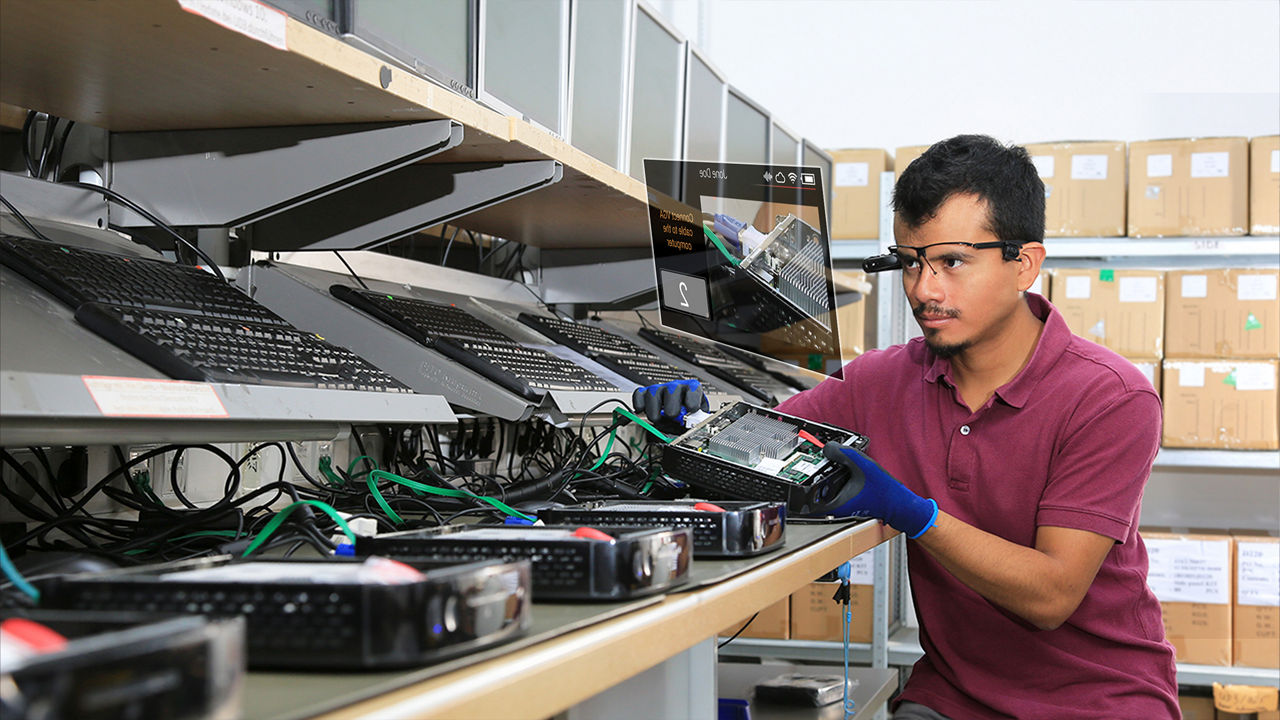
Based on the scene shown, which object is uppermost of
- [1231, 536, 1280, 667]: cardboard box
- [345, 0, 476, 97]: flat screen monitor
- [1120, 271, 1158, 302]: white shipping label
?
[345, 0, 476, 97]: flat screen monitor

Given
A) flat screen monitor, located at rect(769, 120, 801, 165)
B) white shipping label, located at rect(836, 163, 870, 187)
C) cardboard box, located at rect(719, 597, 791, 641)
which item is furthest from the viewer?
white shipping label, located at rect(836, 163, 870, 187)

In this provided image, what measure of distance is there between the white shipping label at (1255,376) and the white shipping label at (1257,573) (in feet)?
1.28

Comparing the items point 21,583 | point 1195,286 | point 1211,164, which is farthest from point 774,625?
point 21,583

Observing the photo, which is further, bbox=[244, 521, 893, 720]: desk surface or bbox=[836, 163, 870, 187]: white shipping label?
bbox=[836, 163, 870, 187]: white shipping label

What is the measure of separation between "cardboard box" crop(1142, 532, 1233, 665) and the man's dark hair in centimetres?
164

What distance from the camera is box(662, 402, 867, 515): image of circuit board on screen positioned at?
1240mm

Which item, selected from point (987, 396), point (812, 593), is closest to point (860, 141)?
point (812, 593)

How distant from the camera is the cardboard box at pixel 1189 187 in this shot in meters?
2.84

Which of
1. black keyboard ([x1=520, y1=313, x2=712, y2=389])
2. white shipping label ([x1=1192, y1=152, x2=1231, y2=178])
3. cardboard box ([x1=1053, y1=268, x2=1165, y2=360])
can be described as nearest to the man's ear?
black keyboard ([x1=520, y1=313, x2=712, y2=389])

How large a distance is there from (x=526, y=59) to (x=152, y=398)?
2.79ft

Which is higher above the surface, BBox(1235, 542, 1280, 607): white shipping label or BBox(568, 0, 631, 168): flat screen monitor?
BBox(568, 0, 631, 168): flat screen monitor

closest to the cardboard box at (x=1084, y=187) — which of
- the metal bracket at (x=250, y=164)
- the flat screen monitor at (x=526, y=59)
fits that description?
the flat screen monitor at (x=526, y=59)

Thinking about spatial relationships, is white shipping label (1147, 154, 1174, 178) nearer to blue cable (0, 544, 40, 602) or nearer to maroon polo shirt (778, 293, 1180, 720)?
maroon polo shirt (778, 293, 1180, 720)

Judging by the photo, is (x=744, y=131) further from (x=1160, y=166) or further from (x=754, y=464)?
(x=754, y=464)
